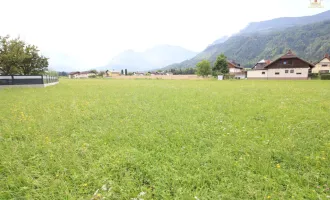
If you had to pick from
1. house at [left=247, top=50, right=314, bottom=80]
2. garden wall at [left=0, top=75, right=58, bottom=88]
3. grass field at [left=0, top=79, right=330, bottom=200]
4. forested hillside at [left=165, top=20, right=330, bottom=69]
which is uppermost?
forested hillside at [left=165, top=20, right=330, bottom=69]

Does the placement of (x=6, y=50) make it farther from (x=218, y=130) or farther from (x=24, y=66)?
A: (x=218, y=130)

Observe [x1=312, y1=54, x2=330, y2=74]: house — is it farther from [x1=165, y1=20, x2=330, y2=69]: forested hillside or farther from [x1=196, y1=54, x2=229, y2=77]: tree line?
[x1=165, y1=20, x2=330, y2=69]: forested hillside

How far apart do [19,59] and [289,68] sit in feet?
168

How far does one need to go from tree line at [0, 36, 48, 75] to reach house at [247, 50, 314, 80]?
1902 inches

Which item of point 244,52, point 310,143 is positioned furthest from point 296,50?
point 310,143

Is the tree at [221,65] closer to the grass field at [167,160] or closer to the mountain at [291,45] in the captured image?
the grass field at [167,160]

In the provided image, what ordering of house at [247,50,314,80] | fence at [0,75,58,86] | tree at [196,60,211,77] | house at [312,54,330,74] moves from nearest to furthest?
fence at [0,75,58,86] → house at [247,50,314,80] → house at [312,54,330,74] → tree at [196,60,211,77]

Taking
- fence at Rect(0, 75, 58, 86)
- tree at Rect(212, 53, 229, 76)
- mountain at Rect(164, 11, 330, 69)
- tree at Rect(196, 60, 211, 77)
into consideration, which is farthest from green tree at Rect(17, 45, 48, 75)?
mountain at Rect(164, 11, 330, 69)

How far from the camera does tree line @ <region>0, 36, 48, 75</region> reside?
20.8 meters

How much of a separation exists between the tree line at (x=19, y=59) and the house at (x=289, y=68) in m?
48.3

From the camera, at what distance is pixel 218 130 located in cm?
496

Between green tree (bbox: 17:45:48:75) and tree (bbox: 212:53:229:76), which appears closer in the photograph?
green tree (bbox: 17:45:48:75)

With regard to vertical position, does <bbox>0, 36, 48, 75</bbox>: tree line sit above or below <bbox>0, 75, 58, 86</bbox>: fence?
above

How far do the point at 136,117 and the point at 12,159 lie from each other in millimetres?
3759
